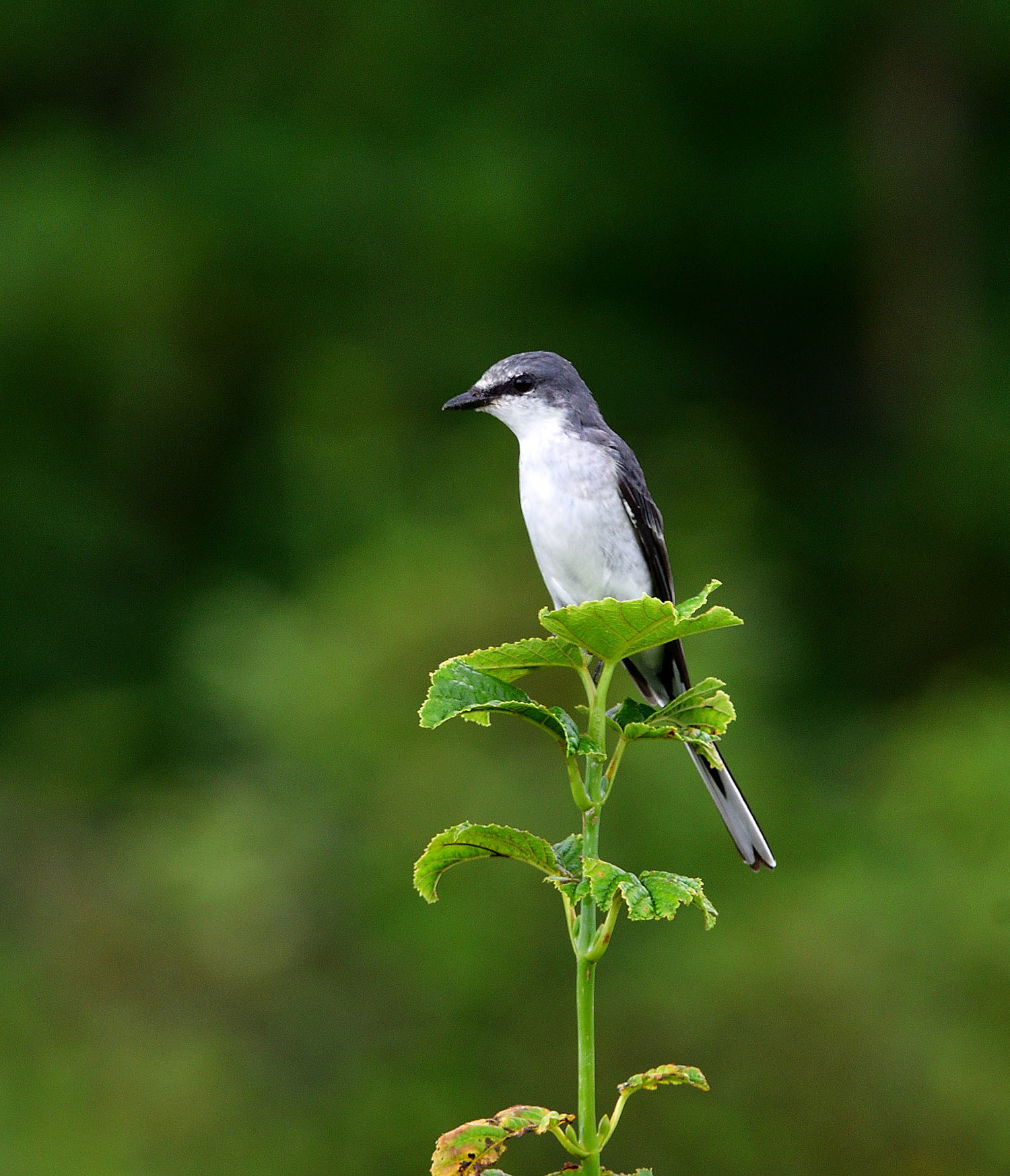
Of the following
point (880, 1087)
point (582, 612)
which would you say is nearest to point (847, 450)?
point (880, 1087)

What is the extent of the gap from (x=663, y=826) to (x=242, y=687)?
7.83 ft

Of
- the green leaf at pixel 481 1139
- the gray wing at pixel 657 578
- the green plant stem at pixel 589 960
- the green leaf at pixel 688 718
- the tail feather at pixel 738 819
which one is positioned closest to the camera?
the green plant stem at pixel 589 960

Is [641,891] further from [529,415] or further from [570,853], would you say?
[529,415]

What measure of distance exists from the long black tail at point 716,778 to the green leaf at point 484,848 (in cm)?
61

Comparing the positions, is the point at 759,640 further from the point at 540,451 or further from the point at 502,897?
the point at 540,451

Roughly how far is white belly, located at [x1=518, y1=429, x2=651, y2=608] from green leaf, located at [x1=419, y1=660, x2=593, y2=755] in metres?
1.18

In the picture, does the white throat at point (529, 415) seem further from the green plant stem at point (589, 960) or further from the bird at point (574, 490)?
the green plant stem at point (589, 960)

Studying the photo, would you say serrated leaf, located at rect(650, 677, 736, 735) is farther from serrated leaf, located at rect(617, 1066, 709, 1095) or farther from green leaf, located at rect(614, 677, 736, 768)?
serrated leaf, located at rect(617, 1066, 709, 1095)

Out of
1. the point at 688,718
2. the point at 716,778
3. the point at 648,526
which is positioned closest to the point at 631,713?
the point at 688,718

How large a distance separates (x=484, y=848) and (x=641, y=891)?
160 millimetres

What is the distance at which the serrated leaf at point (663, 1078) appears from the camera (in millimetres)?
1129

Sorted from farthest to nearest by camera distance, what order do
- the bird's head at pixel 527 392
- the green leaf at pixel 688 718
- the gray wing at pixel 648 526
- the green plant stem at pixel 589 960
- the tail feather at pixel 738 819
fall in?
the gray wing at pixel 648 526, the bird's head at pixel 527 392, the tail feather at pixel 738 819, the green leaf at pixel 688 718, the green plant stem at pixel 589 960

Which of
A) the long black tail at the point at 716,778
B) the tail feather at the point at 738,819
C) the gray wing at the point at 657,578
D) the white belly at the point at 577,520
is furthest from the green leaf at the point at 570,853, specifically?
the white belly at the point at 577,520

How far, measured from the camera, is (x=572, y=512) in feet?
8.26
